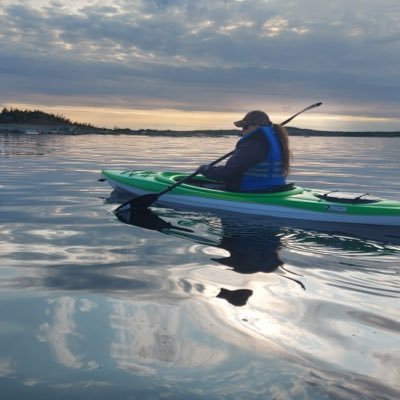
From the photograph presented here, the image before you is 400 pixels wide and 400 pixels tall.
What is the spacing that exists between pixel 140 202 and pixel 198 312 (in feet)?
14.2

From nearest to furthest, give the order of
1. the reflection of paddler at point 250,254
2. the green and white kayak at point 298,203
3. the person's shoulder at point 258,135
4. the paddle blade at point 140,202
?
the reflection of paddler at point 250,254
the green and white kayak at point 298,203
the person's shoulder at point 258,135
the paddle blade at point 140,202

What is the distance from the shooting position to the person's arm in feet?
23.2

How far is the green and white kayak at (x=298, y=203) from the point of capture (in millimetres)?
6664

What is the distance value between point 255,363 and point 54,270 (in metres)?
2.32

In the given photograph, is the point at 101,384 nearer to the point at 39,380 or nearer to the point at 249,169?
the point at 39,380

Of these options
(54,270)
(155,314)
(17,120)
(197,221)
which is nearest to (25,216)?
(197,221)

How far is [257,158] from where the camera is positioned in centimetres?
715

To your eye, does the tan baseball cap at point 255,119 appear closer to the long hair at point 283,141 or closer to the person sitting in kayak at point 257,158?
the person sitting in kayak at point 257,158

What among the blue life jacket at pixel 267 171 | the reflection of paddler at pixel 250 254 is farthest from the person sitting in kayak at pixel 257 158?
the reflection of paddler at pixel 250 254

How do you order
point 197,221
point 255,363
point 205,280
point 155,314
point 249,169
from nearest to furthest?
point 255,363 → point 155,314 → point 205,280 → point 197,221 → point 249,169

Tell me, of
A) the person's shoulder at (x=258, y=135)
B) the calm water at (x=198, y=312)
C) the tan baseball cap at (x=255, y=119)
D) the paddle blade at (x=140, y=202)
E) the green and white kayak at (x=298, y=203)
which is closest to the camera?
the calm water at (x=198, y=312)

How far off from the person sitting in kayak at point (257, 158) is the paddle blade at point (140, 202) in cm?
84

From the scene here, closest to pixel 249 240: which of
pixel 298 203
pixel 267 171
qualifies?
pixel 298 203

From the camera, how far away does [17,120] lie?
2361 inches
